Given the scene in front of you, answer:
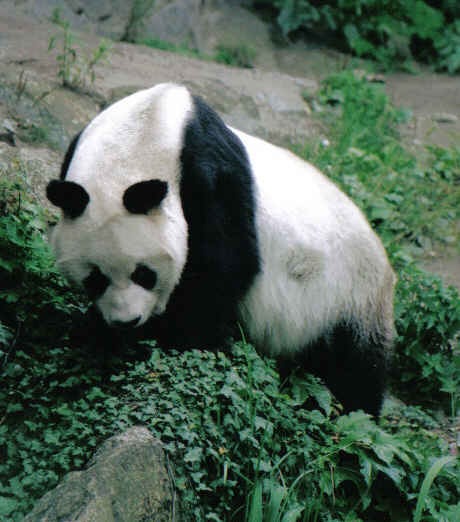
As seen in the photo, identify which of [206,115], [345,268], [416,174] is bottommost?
[416,174]

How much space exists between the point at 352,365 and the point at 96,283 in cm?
173

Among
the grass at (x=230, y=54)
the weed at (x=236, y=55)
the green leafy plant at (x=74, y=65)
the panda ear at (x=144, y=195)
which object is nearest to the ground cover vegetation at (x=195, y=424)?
the panda ear at (x=144, y=195)

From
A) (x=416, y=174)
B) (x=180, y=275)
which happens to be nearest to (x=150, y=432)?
(x=180, y=275)

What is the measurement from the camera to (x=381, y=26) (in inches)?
390

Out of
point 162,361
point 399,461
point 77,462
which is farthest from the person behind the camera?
point 399,461

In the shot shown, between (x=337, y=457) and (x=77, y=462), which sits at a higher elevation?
(x=77, y=462)

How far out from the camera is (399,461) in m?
3.44

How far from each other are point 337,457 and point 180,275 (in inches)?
46.0

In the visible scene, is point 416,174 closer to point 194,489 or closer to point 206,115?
point 206,115

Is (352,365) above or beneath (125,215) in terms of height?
beneath

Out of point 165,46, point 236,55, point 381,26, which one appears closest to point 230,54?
point 236,55

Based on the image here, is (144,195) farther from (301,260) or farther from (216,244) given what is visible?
(301,260)

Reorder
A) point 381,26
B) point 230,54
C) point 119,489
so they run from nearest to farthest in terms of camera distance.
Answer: point 119,489, point 230,54, point 381,26

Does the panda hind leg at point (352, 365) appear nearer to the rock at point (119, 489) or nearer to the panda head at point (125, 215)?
the panda head at point (125, 215)
